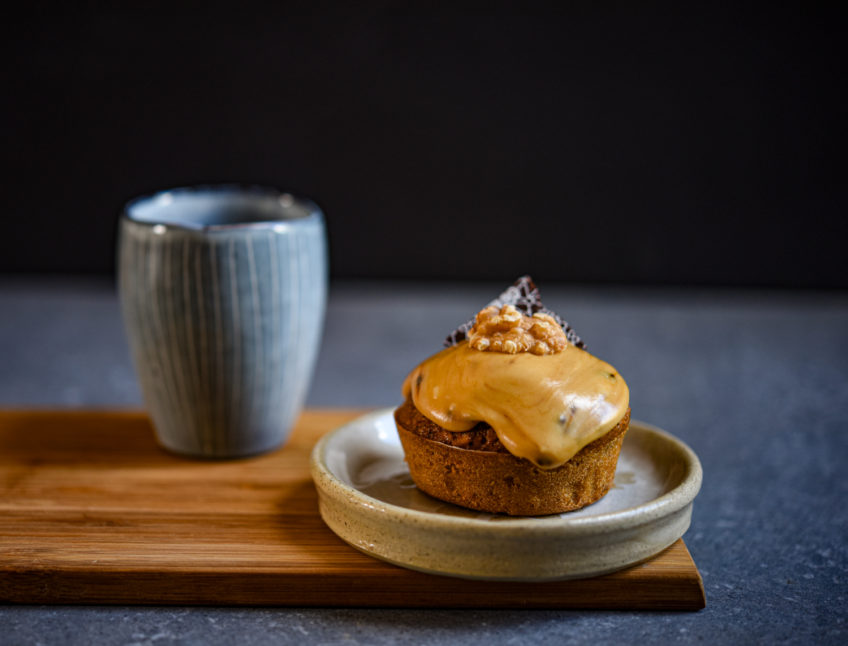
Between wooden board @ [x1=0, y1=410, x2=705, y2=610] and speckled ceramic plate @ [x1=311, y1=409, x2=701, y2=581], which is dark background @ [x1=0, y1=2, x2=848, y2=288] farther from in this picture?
speckled ceramic plate @ [x1=311, y1=409, x2=701, y2=581]

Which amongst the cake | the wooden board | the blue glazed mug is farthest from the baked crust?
the blue glazed mug

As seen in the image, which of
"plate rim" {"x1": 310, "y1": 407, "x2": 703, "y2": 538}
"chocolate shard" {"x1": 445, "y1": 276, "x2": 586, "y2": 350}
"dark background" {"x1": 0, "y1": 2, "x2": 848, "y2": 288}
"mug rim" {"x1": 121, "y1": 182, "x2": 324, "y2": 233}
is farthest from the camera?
"dark background" {"x1": 0, "y1": 2, "x2": 848, "y2": 288}

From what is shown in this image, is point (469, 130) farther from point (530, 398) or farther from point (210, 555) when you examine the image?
point (210, 555)

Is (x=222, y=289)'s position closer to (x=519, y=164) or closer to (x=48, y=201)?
(x=519, y=164)

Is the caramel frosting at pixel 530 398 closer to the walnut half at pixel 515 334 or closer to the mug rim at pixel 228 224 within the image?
the walnut half at pixel 515 334

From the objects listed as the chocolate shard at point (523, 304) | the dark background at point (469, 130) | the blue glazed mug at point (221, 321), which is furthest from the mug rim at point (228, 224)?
the dark background at point (469, 130)
